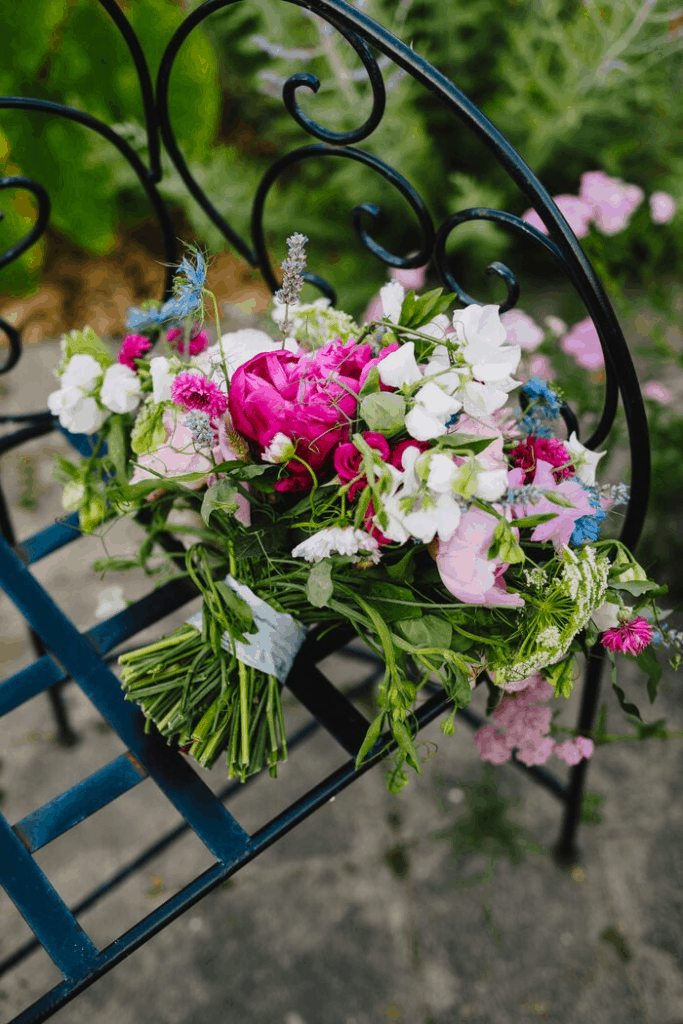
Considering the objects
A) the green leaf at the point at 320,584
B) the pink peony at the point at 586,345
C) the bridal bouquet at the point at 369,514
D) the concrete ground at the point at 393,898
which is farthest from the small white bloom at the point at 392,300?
the pink peony at the point at 586,345

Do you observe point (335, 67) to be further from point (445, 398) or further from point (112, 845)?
point (112, 845)

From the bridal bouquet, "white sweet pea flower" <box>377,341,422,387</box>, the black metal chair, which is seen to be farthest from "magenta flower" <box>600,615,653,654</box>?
"white sweet pea flower" <box>377,341,422,387</box>

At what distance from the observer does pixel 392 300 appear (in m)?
0.79

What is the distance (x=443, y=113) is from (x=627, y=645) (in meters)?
2.08

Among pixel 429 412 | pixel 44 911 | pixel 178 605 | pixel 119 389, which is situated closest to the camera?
pixel 429 412

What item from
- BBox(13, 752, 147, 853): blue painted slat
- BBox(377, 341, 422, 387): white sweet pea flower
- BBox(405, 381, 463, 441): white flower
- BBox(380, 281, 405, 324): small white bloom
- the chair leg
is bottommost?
the chair leg

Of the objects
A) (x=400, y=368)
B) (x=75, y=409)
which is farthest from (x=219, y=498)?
(x=75, y=409)

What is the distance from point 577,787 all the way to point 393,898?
38 centimetres

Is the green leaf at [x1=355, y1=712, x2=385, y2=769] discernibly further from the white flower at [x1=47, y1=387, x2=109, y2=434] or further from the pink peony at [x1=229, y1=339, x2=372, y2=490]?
the white flower at [x1=47, y1=387, x2=109, y2=434]

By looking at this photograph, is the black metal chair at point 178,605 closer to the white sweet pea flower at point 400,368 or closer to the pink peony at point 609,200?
the white sweet pea flower at point 400,368

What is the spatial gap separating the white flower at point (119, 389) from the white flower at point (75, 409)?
0.07 feet

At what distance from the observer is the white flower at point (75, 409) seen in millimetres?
926

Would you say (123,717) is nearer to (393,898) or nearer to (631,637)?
(631,637)

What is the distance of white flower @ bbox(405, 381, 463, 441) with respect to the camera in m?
0.68
